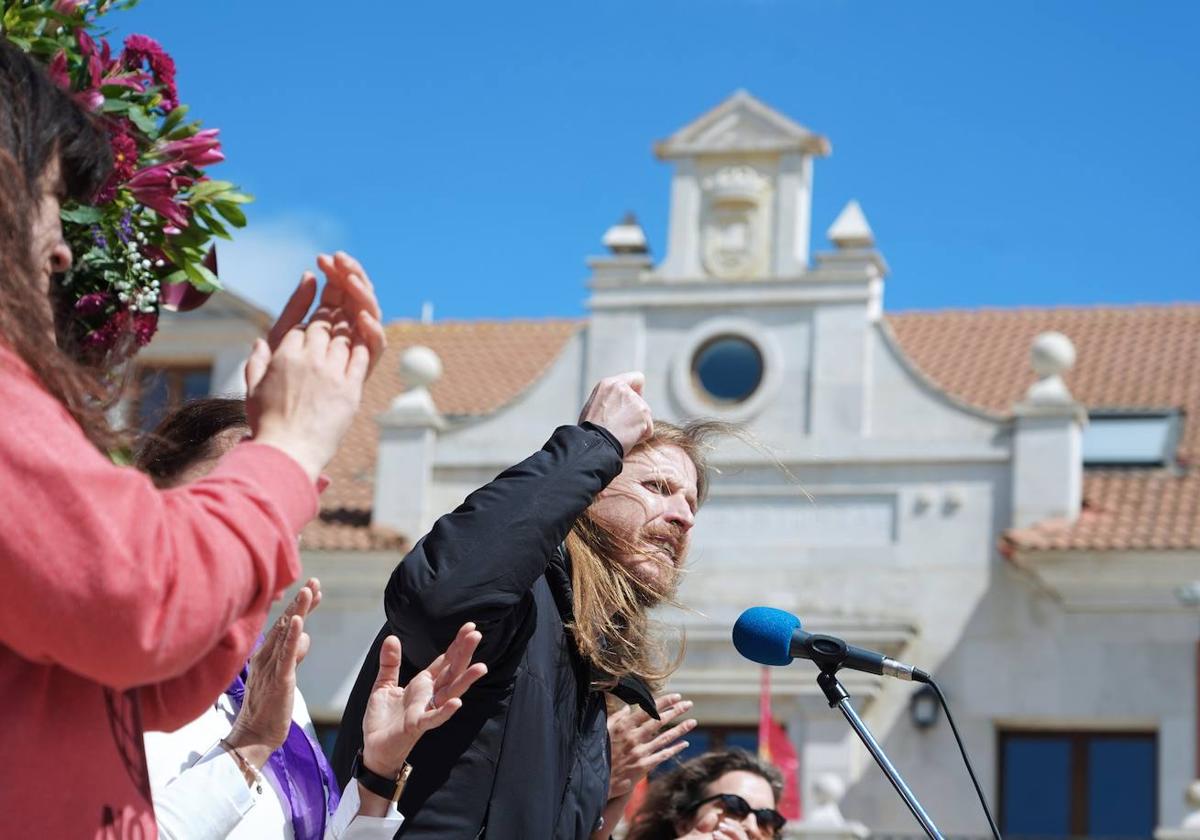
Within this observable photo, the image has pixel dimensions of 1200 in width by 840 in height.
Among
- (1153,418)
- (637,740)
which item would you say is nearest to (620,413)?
(637,740)

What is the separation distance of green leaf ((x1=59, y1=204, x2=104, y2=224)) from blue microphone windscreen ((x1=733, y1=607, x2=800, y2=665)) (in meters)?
1.33

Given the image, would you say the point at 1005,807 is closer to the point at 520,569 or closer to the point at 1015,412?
the point at 1015,412

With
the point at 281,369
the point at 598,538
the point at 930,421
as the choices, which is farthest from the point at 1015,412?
the point at 281,369

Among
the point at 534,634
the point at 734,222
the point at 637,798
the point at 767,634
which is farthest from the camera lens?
the point at 734,222

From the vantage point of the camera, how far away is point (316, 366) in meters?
2.06

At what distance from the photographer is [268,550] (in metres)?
1.90

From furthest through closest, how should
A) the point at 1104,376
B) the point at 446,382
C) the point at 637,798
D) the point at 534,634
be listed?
the point at 446,382
the point at 1104,376
the point at 637,798
the point at 534,634

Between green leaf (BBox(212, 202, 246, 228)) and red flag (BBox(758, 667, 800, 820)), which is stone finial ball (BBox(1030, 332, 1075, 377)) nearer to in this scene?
red flag (BBox(758, 667, 800, 820))

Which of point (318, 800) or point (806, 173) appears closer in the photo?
point (318, 800)

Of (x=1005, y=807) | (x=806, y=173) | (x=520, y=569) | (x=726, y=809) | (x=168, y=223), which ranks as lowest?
(x=1005, y=807)

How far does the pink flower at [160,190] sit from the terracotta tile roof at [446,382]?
611 inches

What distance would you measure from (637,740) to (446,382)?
1951 centimetres

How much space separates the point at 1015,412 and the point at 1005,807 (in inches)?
137

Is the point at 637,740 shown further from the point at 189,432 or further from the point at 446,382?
the point at 446,382
